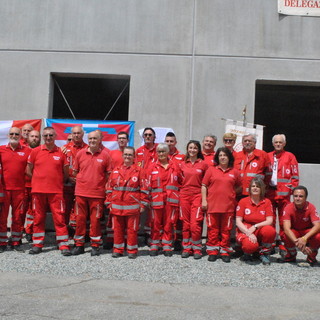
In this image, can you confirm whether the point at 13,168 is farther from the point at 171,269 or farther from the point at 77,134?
the point at 171,269

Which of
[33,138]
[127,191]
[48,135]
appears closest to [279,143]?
[127,191]

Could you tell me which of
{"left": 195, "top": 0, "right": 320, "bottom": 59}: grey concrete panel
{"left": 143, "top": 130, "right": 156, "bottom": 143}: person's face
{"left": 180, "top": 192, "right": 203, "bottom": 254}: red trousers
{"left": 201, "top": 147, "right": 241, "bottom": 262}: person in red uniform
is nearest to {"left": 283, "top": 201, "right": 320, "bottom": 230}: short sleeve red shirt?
{"left": 201, "top": 147, "right": 241, "bottom": 262}: person in red uniform

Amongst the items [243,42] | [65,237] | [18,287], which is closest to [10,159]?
[65,237]

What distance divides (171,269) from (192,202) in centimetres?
122

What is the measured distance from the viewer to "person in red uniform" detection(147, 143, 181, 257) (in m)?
6.32

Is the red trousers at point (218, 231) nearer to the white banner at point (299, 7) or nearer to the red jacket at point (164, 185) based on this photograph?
the red jacket at point (164, 185)

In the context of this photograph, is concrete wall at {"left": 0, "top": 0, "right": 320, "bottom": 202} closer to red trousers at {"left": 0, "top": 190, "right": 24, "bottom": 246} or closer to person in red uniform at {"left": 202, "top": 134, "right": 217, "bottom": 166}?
person in red uniform at {"left": 202, "top": 134, "right": 217, "bottom": 166}

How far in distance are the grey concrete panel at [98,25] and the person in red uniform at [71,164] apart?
8.41 ft

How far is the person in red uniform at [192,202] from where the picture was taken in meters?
6.18

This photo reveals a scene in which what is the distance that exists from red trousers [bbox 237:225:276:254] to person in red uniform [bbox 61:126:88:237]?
2.90m

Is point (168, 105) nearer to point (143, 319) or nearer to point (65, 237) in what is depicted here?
point (65, 237)

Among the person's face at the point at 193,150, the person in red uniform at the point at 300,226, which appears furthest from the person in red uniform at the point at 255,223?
the person's face at the point at 193,150

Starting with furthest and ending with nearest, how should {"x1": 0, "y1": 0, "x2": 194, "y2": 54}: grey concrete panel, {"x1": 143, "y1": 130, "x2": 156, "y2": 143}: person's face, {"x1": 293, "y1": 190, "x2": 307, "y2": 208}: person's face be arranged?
1. {"x1": 0, "y1": 0, "x2": 194, "y2": 54}: grey concrete panel
2. {"x1": 143, "y1": 130, "x2": 156, "y2": 143}: person's face
3. {"x1": 293, "y1": 190, "x2": 307, "y2": 208}: person's face

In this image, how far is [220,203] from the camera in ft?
19.9
